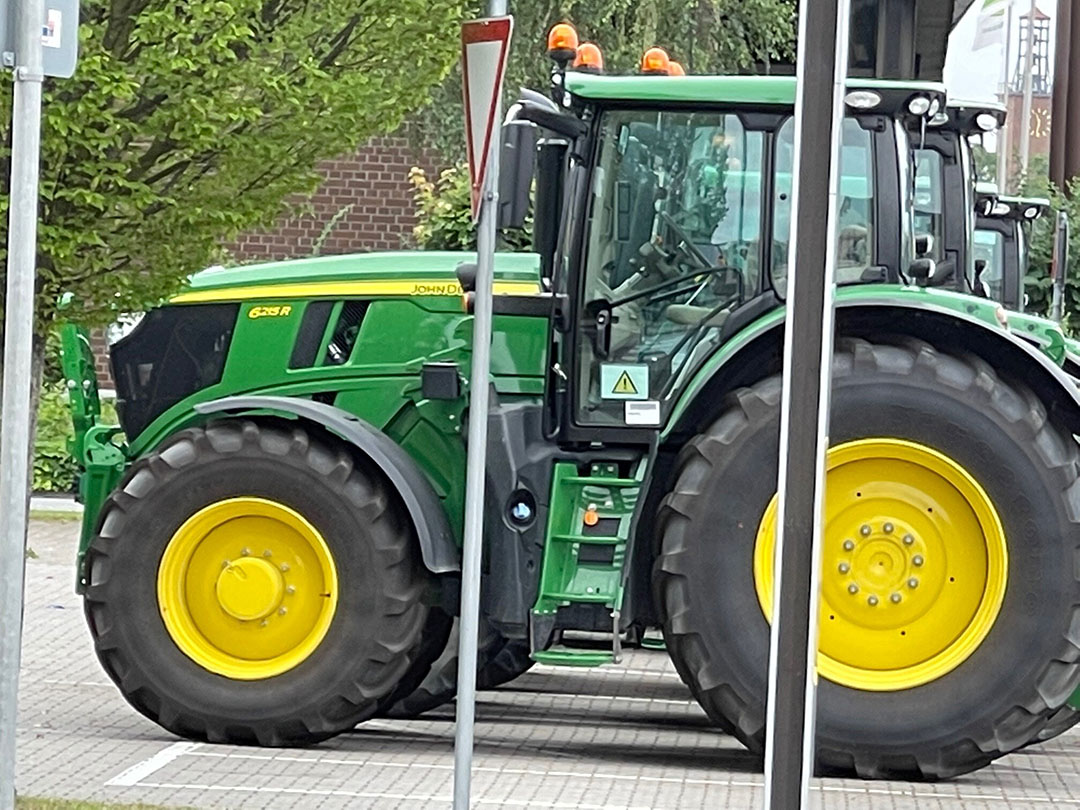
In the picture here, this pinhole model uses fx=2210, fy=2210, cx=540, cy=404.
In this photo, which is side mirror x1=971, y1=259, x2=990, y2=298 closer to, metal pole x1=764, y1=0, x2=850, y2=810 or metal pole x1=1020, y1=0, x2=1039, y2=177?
metal pole x1=764, y1=0, x2=850, y2=810

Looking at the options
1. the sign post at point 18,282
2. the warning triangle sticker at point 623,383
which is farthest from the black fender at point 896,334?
the sign post at point 18,282

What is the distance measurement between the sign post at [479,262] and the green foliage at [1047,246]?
45.2ft

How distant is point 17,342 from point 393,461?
3668 millimetres

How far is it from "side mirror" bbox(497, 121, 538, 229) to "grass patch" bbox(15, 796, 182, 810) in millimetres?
2530

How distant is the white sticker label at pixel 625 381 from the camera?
9.38m

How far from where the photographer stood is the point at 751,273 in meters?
9.27

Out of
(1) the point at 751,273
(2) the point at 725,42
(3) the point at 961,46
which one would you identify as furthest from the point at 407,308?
(3) the point at 961,46

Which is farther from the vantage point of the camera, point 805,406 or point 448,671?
point 448,671

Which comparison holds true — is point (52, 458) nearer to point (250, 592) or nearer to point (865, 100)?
→ point (250, 592)

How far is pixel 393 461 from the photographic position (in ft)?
30.5

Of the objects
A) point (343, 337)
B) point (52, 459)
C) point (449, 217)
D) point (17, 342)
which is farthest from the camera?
point (449, 217)

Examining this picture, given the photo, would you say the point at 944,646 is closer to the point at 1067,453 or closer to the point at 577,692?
the point at 1067,453

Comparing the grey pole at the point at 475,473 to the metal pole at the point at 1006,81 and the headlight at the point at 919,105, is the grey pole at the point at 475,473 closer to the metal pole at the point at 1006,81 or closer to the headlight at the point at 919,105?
the headlight at the point at 919,105

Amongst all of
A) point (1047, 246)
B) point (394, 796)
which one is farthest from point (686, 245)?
point (1047, 246)
